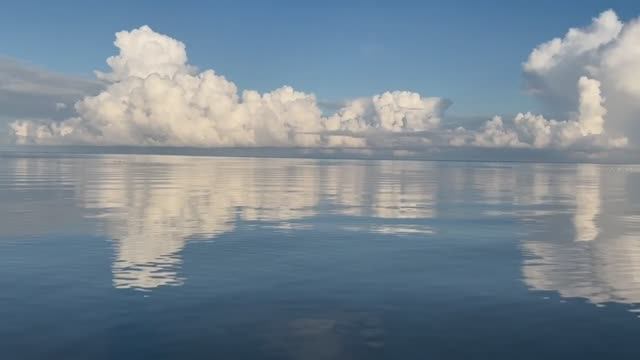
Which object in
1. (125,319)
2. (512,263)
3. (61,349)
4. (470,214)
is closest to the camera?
(61,349)

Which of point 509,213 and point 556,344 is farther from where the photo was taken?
point 509,213

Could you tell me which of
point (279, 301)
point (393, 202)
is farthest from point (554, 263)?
point (393, 202)

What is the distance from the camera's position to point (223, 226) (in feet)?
178

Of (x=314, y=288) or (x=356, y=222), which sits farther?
(x=356, y=222)

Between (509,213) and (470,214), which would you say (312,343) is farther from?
(509,213)

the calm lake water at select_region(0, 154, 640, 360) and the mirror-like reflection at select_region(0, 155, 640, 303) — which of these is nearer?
the calm lake water at select_region(0, 154, 640, 360)

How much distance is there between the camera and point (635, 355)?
21250mm

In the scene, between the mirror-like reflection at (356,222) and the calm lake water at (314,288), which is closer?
the calm lake water at (314,288)

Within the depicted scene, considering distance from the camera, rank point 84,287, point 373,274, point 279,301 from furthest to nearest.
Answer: point 373,274, point 84,287, point 279,301

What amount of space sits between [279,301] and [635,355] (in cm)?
1457

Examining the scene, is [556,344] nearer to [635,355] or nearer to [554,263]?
[635,355]

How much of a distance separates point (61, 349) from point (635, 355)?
66.6 feet

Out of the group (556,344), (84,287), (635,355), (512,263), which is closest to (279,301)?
(84,287)

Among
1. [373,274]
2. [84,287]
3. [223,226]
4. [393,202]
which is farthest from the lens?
[393,202]
